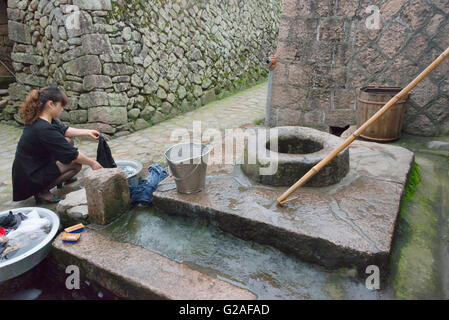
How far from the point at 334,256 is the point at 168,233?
1482 millimetres

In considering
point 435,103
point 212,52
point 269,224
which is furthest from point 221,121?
point 269,224

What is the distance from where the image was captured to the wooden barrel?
4168mm

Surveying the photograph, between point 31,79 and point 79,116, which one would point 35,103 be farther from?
point 31,79

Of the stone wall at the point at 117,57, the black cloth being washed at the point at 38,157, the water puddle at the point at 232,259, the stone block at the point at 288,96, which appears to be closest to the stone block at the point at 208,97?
the stone wall at the point at 117,57

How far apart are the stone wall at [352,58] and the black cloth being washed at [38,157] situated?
3.68m

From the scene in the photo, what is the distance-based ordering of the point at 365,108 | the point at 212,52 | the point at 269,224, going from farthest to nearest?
the point at 212,52 → the point at 365,108 → the point at 269,224

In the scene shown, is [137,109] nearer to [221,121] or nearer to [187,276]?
[221,121]

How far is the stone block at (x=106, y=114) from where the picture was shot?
19.4 feet

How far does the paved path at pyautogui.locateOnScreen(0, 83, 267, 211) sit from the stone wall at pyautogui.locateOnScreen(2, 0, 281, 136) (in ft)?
1.27

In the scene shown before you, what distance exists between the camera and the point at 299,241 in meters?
2.37

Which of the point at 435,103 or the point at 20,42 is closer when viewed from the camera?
the point at 435,103

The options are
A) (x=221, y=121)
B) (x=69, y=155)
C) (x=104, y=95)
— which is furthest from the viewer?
(x=221, y=121)

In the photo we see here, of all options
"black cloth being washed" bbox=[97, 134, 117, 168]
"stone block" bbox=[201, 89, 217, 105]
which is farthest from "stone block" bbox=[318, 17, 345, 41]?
"stone block" bbox=[201, 89, 217, 105]

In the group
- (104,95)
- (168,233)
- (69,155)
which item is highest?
(104,95)
